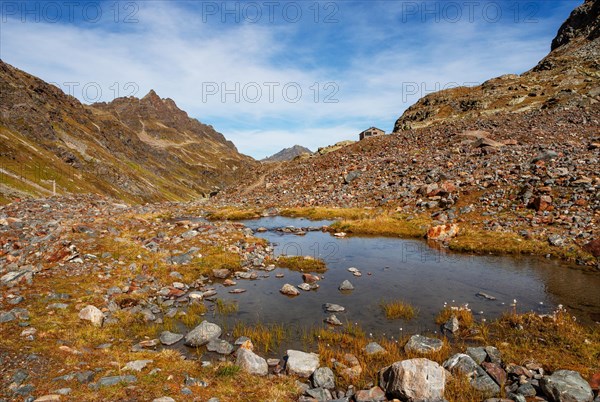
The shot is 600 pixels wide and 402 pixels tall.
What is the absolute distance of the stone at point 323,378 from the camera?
873 cm

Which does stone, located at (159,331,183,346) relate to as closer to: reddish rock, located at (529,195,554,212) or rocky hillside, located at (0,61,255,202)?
reddish rock, located at (529,195,554,212)

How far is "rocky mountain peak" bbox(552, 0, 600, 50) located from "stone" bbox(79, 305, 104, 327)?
130 m

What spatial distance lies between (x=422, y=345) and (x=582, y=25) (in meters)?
142

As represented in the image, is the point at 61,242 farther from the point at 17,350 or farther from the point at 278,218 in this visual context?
the point at 278,218

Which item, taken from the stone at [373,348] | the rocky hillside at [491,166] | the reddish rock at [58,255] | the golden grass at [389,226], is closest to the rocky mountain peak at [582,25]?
the rocky hillside at [491,166]

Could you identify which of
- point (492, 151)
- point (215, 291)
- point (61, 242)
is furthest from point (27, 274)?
point (492, 151)

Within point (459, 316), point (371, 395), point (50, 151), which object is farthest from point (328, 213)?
point (50, 151)

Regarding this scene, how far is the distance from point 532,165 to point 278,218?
2850 cm

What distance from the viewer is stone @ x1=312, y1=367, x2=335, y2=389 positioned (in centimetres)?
873

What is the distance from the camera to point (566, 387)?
7832 mm

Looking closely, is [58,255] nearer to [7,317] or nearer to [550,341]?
[7,317]

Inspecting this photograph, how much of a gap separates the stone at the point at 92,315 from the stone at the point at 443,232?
2285 centimetres

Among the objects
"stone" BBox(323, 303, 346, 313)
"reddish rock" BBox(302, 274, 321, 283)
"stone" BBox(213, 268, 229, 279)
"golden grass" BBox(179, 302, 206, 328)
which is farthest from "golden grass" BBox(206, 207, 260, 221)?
"stone" BBox(323, 303, 346, 313)

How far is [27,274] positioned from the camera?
48.4ft
